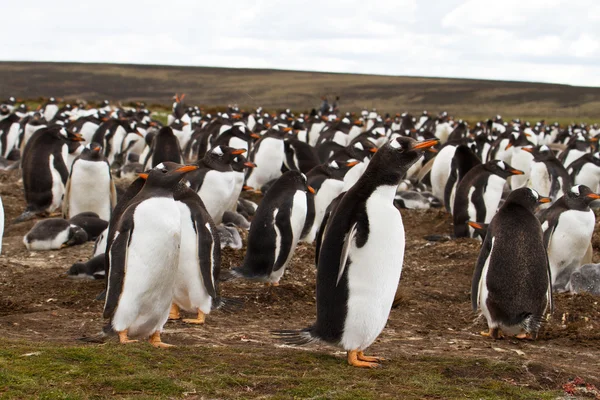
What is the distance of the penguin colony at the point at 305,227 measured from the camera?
5.04m

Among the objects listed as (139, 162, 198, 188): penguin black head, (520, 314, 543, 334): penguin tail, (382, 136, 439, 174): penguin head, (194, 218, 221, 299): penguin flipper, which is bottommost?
(520, 314, 543, 334): penguin tail

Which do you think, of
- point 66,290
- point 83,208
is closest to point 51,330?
point 66,290

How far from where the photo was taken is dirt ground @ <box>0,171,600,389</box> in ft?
18.2

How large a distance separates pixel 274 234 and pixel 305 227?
2.02 metres

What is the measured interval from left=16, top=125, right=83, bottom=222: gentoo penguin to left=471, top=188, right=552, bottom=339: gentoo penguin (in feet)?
25.9

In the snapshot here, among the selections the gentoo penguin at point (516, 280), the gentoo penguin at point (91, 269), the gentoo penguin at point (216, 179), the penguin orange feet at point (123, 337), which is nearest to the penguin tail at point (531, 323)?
the gentoo penguin at point (516, 280)

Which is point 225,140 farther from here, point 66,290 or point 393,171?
point 393,171

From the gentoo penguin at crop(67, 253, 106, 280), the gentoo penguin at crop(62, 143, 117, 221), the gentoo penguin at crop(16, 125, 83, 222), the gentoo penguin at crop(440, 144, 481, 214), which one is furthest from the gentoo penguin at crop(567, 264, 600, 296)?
the gentoo penguin at crop(16, 125, 83, 222)

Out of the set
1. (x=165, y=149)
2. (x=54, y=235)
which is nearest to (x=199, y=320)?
(x=54, y=235)

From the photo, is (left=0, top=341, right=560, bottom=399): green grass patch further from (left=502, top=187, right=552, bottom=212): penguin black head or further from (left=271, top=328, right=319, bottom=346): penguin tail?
(left=502, top=187, right=552, bottom=212): penguin black head

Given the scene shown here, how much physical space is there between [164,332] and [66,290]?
1873 millimetres

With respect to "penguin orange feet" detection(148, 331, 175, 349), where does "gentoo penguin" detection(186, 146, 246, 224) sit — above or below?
above

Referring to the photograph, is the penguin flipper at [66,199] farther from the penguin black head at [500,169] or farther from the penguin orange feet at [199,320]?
the penguin black head at [500,169]

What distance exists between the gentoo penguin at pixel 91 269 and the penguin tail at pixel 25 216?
4.84 meters
